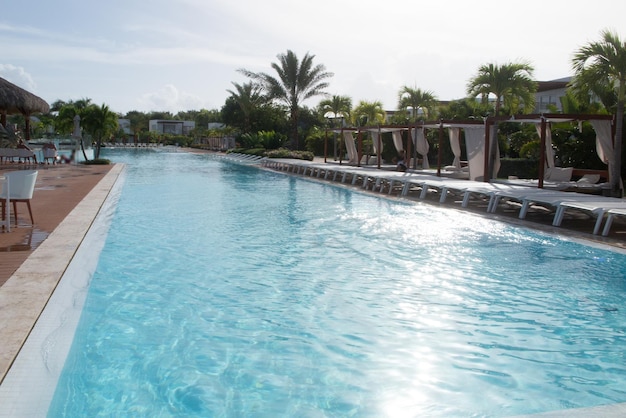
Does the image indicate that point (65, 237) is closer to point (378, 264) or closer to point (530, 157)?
point (378, 264)

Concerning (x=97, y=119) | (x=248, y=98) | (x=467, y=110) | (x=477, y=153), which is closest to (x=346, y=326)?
(x=477, y=153)

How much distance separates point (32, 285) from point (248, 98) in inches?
1733

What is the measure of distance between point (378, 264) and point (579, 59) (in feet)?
29.4

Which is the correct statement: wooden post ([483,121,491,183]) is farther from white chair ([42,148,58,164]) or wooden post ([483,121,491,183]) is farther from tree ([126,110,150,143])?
tree ([126,110,150,143])

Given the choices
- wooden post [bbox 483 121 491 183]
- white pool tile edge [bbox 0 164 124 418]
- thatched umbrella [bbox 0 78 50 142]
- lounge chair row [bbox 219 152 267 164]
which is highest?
thatched umbrella [bbox 0 78 50 142]

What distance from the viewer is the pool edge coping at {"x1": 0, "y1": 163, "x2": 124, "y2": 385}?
13.0ft

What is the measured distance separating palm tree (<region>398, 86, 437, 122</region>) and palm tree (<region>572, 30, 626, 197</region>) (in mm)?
16209

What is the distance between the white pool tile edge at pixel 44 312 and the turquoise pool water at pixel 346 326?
14 centimetres

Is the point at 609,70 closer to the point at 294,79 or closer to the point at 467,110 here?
the point at 467,110

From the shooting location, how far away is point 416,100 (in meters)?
29.9

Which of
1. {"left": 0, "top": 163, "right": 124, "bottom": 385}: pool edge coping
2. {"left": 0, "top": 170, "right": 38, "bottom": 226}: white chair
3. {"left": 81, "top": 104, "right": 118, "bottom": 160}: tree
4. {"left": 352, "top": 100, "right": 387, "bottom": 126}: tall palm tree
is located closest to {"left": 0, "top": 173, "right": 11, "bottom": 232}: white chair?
{"left": 0, "top": 170, "right": 38, "bottom": 226}: white chair

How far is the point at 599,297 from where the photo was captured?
6148 mm

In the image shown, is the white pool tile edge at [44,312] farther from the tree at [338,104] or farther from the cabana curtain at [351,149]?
the tree at [338,104]

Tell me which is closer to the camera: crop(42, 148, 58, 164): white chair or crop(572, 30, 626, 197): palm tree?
crop(572, 30, 626, 197): palm tree
